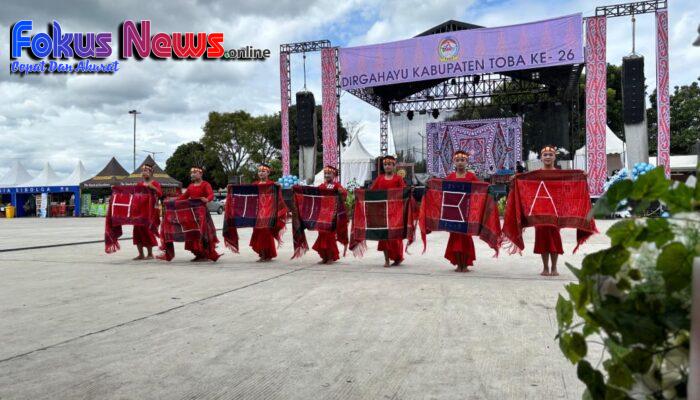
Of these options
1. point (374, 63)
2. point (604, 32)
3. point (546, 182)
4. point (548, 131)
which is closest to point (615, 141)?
point (548, 131)

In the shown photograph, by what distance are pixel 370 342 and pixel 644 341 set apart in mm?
2375

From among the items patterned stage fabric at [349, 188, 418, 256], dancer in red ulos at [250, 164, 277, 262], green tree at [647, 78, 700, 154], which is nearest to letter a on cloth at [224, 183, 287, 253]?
dancer in red ulos at [250, 164, 277, 262]

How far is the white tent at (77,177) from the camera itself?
1204 inches

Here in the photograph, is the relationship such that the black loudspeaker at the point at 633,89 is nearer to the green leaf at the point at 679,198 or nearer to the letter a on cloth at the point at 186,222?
the letter a on cloth at the point at 186,222

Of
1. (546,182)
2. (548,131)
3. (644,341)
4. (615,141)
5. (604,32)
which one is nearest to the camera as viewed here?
(644,341)

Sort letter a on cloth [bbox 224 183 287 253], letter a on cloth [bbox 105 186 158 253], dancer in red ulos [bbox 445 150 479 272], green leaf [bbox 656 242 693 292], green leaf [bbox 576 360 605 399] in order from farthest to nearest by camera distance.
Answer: letter a on cloth [bbox 105 186 158 253] → letter a on cloth [bbox 224 183 287 253] → dancer in red ulos [bbox 445 150 479 272] → green leaf [bbox 576 360 605 399] → green leaf [bbox 656 242 693 292]

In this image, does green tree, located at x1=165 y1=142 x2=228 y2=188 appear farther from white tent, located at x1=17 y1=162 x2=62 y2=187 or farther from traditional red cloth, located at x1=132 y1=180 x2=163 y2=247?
traditional red cloth, located at x1=132 y1=180 x2=163 y2=247

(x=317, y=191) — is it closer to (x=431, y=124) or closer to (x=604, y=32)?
(x=604, y=32)

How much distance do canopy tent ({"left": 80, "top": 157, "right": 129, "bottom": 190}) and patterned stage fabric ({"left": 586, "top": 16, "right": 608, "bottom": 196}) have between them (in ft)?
78.0

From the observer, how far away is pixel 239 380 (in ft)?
8.14

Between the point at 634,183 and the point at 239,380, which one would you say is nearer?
the point at 634,183

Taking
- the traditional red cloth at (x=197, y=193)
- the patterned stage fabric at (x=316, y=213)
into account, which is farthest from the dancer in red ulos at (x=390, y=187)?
the traditional red cloth at (x=197, y=193)

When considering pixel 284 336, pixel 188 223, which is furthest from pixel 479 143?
pixel 284 336

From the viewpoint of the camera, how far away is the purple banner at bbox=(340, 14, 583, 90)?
1566 cm
